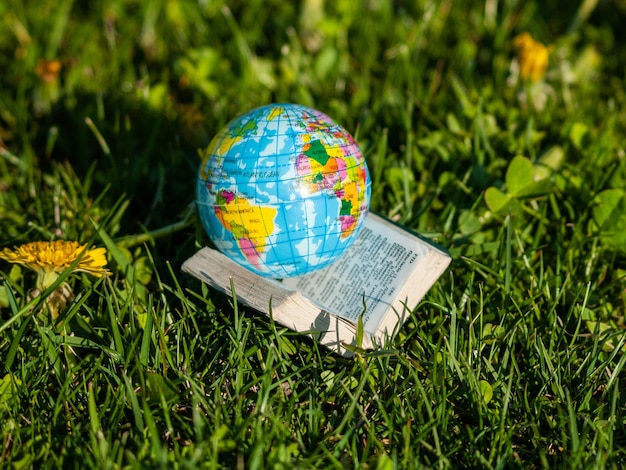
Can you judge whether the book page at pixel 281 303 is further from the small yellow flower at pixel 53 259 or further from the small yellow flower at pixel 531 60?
the small yellow flower at pixel 531 60

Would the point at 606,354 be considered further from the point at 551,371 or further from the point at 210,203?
the point at 210,203

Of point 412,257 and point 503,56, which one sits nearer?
point 412,257

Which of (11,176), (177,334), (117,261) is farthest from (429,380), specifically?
(11,176)

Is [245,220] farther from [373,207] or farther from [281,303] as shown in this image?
[373,207]

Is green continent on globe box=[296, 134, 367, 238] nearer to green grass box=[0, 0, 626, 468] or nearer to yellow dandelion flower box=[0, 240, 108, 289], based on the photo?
green grass box=[0, 0, 626, 468]

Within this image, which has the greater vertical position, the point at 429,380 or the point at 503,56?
the point at 503,56

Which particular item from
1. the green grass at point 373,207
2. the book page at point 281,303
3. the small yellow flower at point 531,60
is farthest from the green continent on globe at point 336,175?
the small yellow flower at point 531,60

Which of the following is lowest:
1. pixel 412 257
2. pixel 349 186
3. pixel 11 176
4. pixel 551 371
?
pixel 11 176

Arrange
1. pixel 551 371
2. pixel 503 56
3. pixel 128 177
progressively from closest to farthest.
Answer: pixel 551 371
pixel 128 177
pixel 503 56
